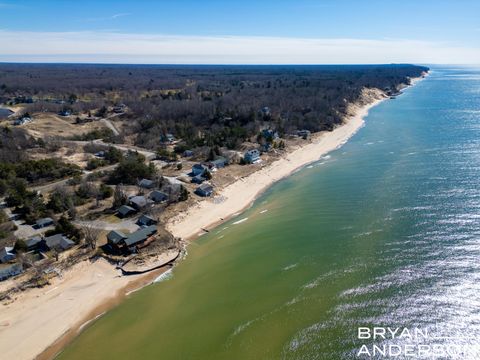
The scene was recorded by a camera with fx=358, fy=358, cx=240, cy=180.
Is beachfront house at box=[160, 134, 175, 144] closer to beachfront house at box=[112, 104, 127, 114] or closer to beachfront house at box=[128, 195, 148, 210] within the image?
beachfront house at box=[112, 104, 127, 114]

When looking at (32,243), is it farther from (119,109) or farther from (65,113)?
→ (119,109)

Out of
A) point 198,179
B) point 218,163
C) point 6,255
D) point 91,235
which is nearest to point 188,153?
point 218,163

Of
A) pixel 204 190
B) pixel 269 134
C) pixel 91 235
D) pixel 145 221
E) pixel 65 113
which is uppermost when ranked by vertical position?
pixel 65 113

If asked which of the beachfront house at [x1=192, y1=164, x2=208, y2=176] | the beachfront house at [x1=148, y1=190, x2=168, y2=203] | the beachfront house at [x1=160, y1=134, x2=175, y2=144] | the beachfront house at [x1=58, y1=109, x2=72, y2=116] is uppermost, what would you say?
the beachfront house at [x1=58, y1=109, x2=72, y2=116]

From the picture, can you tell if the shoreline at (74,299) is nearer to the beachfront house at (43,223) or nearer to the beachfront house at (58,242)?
the beachfront house at (58,242)

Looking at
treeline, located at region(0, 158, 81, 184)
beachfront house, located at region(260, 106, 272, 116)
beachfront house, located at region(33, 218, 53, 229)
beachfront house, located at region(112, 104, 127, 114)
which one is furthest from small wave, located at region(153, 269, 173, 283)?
beachfront house, located at region(112, 104, 127, 114)

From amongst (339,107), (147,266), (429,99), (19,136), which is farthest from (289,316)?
(429,99)
